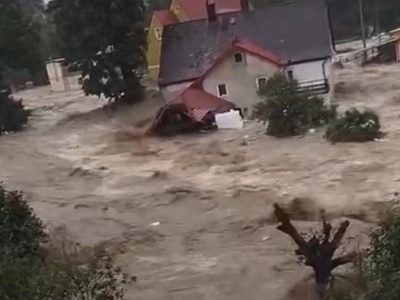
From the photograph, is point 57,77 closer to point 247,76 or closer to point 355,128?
point 247,76

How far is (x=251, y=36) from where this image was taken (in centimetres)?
4303

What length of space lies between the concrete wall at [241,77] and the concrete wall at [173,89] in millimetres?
1504

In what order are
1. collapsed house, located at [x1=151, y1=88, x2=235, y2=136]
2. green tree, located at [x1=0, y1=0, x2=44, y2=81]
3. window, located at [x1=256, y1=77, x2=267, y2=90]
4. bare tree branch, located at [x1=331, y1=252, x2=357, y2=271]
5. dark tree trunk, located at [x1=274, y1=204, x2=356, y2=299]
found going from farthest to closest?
green tree, located at [x1=0, y1=0, x2=44, y2=81] → window, located at [x1=256, y1=77, x2=267, y2=90] → collapsed house, located at [x1=151, y1=88, x2=235, y2=136] → bare tree branch, located at [x1=331, y1=252, x2=357, y2=271] → dark tree trunk, located at [x1=274, y1=204, x2=356, y2=299]

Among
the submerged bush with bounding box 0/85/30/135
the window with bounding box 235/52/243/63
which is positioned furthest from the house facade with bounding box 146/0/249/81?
the window with bounding box 235/52/243/63

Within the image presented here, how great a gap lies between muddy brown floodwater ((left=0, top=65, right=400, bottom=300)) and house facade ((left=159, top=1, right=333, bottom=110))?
300cm

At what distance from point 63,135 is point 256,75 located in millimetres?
10198

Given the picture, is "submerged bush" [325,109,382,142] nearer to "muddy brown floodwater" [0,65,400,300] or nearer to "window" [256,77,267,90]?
"muddy brown floodwater" [0,65,400,300]

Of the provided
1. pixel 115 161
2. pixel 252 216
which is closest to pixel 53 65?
pixel 115 161

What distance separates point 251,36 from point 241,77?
135 inches

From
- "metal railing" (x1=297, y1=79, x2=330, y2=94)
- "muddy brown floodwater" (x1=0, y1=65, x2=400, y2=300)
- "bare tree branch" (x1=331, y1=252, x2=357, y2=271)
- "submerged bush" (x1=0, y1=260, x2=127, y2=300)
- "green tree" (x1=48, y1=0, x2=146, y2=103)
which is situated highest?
"green tree" (x1=48, y1=0, x2=146, y2=103)

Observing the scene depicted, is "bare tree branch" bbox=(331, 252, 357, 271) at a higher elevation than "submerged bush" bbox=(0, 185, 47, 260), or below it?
below

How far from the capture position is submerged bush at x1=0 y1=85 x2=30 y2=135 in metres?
44.2

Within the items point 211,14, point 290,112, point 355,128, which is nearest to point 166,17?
point 211,14

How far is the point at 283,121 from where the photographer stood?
34688 mm
